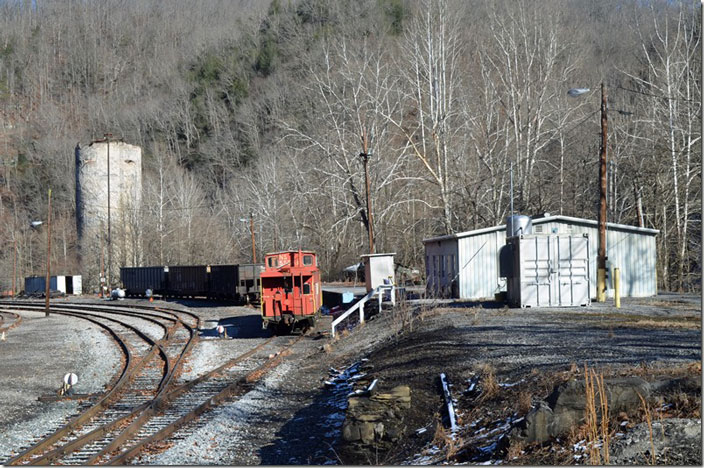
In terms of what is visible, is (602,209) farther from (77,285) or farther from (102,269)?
(77,285)

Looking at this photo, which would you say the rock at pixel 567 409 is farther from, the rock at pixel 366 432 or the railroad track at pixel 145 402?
the railroad track at pixel 145 402

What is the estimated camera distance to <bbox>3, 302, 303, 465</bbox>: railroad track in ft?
33.9

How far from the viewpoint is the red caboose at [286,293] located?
2605cm

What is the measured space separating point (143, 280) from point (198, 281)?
364 inches

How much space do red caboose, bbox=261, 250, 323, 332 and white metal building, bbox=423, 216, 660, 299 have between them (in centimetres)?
626

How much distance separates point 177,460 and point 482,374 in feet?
17.3

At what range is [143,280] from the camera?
5562cm

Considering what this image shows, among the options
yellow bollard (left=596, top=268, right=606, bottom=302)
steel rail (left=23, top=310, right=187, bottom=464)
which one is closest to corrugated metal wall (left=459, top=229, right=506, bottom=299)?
yellow bollard (left=596, top=268, right=606, bottom=302)

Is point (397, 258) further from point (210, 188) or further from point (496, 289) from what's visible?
point (210, 188)

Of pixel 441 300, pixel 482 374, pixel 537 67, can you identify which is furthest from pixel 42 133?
pixel 482 374

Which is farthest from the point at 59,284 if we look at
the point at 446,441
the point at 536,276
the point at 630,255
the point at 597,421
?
the point at 597,421

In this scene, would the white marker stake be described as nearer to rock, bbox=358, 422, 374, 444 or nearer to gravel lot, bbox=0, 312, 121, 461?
rock, bbox=358, 422, 374, 444

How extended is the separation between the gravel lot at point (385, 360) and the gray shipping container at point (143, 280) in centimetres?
2689

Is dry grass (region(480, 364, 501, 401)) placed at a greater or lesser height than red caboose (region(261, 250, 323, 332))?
lesser
